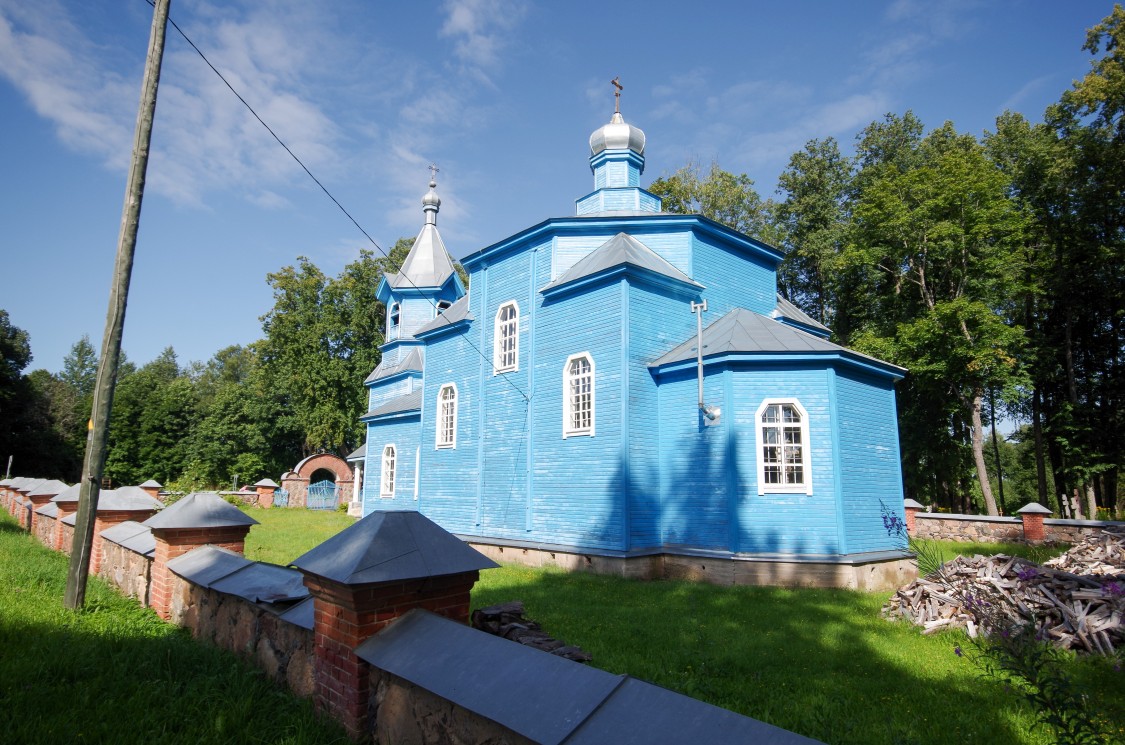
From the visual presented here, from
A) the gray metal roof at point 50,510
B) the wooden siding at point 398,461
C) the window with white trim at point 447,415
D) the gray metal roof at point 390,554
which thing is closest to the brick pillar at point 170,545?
the gray metal roof at point 390,554

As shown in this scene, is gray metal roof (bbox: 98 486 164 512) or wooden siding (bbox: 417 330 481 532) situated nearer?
gray metal roof (bbox: 98 486 164 512)

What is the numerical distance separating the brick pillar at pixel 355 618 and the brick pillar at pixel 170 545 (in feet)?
9.74

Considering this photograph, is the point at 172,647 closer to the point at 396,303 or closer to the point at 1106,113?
the point at 396,303

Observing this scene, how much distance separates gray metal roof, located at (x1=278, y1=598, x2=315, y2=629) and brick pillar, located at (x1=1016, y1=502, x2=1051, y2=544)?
19120mm

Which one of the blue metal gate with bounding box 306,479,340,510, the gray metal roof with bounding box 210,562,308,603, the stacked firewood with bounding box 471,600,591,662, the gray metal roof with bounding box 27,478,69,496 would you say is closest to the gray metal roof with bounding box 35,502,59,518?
the gray metal roof with bounding box 27,478,69,496

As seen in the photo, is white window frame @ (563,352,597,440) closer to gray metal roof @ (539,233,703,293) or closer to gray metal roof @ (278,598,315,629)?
gray metal roof @ (539,233,703,293)

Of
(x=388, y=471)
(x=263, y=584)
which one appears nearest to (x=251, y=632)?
(x=263, y=584)

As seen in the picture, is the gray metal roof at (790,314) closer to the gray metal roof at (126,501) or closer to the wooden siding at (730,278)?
the wooden siding at (730,278)

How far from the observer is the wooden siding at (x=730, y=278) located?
14.7 metres

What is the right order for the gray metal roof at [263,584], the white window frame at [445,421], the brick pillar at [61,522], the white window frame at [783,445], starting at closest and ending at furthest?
the gray metal roof at [263,584] → the brick pillar at [61,522] → the white window frame at [783,445] → the white window frame at [445,421]

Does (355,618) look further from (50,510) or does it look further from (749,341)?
(50,510)

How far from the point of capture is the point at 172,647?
16.1ft

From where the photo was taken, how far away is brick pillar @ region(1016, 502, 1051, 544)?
1708 cm

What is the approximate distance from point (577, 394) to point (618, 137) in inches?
315
